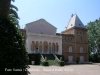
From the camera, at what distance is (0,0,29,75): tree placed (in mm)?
6340

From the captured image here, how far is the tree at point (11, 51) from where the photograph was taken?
6.34m

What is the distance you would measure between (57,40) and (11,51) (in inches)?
1278

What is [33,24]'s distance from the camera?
3862cm

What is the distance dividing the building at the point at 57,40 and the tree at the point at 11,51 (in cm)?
2796

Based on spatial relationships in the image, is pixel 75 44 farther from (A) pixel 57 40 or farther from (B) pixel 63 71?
(B) pixel 63 71

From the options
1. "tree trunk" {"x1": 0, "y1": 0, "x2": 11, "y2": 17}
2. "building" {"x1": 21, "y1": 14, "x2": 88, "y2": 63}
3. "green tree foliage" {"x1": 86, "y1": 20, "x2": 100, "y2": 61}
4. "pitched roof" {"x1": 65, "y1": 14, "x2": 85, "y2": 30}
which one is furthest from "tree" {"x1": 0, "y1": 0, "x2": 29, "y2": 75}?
"green tree foliage" {"x1": 86, "y1": 20, "x2": 100, "y2": 61}

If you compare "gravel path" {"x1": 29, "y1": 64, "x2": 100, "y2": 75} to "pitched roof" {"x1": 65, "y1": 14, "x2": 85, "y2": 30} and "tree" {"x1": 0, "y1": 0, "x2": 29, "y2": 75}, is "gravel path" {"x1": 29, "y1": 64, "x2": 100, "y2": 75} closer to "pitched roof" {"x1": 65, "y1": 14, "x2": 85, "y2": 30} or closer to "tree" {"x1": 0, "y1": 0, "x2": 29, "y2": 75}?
"tree" {"x1": 0, "y1": 0, "x2": 29, "y2": 75}

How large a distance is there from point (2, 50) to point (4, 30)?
95 cm

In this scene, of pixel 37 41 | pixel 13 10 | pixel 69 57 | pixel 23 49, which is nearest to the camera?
pixel 23 49

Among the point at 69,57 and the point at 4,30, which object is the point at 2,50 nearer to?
the point at 4,30

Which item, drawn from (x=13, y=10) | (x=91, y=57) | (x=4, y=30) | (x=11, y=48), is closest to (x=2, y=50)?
(x=11, y=48)

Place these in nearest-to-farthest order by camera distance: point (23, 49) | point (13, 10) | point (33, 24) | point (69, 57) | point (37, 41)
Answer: point (23, 49) < point (13, 10) < point (37, 41) < point (33, 24) < point (69, 57)

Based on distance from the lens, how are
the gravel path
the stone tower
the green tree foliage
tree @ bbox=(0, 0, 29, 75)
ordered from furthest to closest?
the green tree foliage < the stone tower < the gravel path < tree @ bbox=(0, 0, 29, 75)

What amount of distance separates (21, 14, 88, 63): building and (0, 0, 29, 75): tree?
2796 cm
